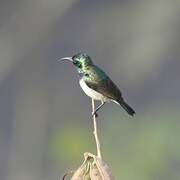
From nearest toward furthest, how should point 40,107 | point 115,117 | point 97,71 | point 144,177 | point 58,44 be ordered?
point 97,71 < point 144,177 < point 115,117 < point 40,107 < point 58,44

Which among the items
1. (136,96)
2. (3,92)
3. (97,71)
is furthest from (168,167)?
(97,71)

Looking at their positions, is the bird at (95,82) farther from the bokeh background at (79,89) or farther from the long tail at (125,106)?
the bokeh background at (79,89)

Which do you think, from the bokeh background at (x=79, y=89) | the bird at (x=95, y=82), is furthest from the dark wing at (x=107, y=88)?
the bokeh background at (x=79, y=89)

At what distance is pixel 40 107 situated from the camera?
7465 mm

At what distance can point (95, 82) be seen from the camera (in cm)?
125

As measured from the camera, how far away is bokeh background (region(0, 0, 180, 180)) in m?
6.64

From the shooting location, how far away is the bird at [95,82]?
3.99 ft

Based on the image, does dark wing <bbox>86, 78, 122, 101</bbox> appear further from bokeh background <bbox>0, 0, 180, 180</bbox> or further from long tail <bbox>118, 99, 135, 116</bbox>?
bokeh background <bbox>0, 0, 180, 180</bbox>

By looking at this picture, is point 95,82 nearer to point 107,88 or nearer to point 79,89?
point 107,88

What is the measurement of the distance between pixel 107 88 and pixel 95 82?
0.04 m

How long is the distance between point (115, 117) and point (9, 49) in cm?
100

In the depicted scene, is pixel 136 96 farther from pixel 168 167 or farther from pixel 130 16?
pixel 168 167

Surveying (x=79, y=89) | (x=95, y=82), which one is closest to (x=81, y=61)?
(x=95, y=82)

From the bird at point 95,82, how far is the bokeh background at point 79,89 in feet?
15.8
